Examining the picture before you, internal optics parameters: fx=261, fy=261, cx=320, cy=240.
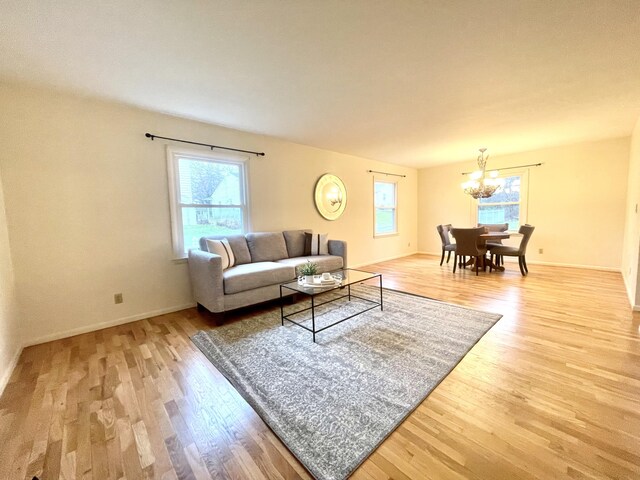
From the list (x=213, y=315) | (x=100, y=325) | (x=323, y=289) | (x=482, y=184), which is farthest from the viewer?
(x=482, y=184)

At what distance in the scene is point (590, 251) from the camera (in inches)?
195

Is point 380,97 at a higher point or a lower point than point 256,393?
higher

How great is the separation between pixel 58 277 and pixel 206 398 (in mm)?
2111

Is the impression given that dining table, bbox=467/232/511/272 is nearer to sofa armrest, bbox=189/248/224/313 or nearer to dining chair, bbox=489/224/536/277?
dining chair, bbox=489/224/536/277

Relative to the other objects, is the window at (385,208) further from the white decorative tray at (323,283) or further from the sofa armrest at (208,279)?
the sofa armrest at (208,279)

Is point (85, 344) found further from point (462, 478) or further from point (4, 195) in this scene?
point (462, 478)

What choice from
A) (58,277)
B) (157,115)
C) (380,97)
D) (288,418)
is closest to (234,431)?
(288,418)

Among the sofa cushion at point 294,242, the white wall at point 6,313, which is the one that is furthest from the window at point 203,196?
the white wall at point 6,313

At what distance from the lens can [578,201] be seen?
500 centimetres

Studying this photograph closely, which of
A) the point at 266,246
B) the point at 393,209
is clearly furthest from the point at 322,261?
the point at 393,209

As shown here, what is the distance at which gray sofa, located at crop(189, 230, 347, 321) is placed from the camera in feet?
9.04

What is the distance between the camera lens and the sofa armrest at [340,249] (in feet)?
13.4

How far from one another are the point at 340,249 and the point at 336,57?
2604 millimetres

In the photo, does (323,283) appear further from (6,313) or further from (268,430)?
(6,313)
